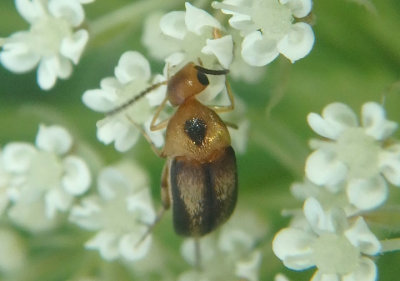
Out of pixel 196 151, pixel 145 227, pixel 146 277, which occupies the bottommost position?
pixel 146 277

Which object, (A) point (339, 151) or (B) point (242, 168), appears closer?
(A) point (339, 151)

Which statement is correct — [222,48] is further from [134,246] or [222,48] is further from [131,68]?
[134,246]

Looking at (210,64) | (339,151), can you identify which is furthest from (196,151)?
(339,151)

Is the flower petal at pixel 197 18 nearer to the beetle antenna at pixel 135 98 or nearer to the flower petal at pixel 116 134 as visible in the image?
the beetle antenna at pixel 135 98

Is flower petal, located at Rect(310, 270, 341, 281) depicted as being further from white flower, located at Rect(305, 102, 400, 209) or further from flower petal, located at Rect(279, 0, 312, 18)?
flower petal, located at Rect(279, 0, 312, 18)

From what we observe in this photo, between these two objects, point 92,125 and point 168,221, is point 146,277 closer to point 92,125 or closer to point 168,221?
point 168,221

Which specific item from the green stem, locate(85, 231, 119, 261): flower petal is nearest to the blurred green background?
the green stem

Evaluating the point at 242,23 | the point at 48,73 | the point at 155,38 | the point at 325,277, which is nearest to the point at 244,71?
the point at 155,38
